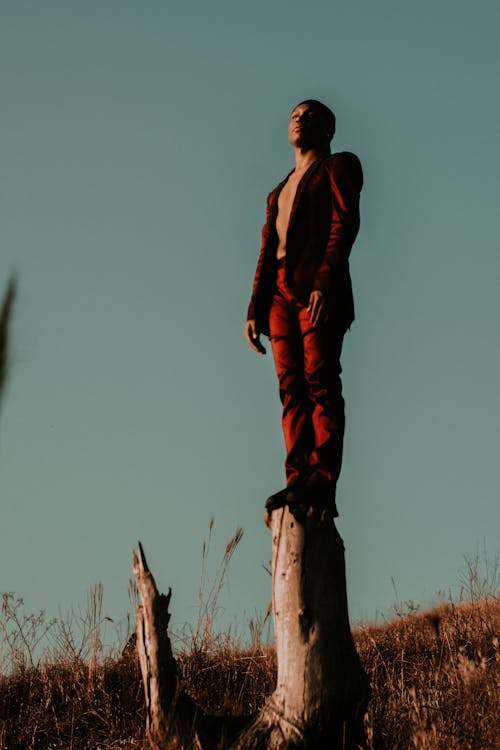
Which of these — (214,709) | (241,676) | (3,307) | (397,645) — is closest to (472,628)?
(397,645)

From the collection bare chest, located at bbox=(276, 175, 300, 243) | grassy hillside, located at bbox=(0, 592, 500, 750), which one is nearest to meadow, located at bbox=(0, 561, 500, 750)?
grassy hillside, located at bbox=(0, 592, 500, 750)

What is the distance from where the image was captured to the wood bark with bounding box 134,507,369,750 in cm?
350

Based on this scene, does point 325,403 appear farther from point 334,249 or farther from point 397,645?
point 397,645

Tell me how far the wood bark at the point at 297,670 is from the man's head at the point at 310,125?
192 cm

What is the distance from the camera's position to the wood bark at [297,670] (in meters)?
3.50

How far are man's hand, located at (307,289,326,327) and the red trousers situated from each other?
40 mm

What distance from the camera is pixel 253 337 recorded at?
4328 millimetres

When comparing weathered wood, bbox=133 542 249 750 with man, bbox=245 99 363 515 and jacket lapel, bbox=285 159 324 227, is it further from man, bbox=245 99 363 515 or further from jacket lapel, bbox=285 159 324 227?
jacket lapel, bbox=285 159 324 227

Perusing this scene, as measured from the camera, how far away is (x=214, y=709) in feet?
Result: 15.5

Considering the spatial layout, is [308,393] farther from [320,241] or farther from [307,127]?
[307,127]

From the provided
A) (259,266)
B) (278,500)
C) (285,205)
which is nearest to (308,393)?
(278,500)

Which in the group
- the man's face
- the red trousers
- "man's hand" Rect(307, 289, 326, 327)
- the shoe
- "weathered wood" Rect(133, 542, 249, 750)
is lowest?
"weathered wood" Rect(133, 542, 249, 750)

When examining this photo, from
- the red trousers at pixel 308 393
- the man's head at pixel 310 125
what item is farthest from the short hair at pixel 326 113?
the red trousers at pixel 308 393

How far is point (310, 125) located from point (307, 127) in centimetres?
2
